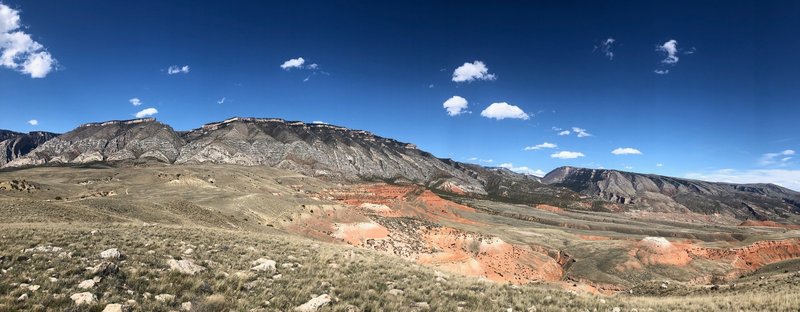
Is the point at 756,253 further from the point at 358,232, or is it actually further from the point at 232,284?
the point at 232,284

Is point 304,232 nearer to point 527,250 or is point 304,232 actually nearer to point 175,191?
point 175,191

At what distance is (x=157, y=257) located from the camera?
14648 millimetres

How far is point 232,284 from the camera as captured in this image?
40.5 feet

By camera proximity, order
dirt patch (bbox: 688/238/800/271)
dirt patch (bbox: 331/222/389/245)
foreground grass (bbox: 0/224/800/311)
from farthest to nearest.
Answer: dirt patch (bbox: 688/238/800/271), dirt patch (bbox: 331/222/389/245), foreground grass (bbox: 0/224/800/311)

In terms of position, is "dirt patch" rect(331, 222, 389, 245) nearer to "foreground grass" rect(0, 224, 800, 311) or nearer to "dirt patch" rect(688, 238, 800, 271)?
"foreground grass" rect(0, 224, 800, 311)

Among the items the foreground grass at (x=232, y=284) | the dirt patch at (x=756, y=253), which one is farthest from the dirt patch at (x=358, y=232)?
the dirt patch at (x=756, y=253)

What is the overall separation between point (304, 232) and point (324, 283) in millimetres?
42057

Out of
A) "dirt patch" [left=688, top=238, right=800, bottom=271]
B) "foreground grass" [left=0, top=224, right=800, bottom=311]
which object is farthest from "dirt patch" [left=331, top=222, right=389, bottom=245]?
"dirt patch" [left=688, top=238, right=800, bottom=271]

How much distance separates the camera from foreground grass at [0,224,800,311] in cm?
988

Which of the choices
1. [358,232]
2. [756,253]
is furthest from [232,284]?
[756,253]

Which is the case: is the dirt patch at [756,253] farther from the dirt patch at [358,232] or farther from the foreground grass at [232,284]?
the foreground grass at [232,284]

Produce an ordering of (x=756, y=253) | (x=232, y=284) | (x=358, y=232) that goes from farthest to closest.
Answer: (x=756, y=253) → (x=358, y=232) → (x=232, y=284)

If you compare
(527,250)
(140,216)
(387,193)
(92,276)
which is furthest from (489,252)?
(387,193)

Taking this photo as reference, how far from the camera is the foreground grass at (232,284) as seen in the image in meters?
9.88
